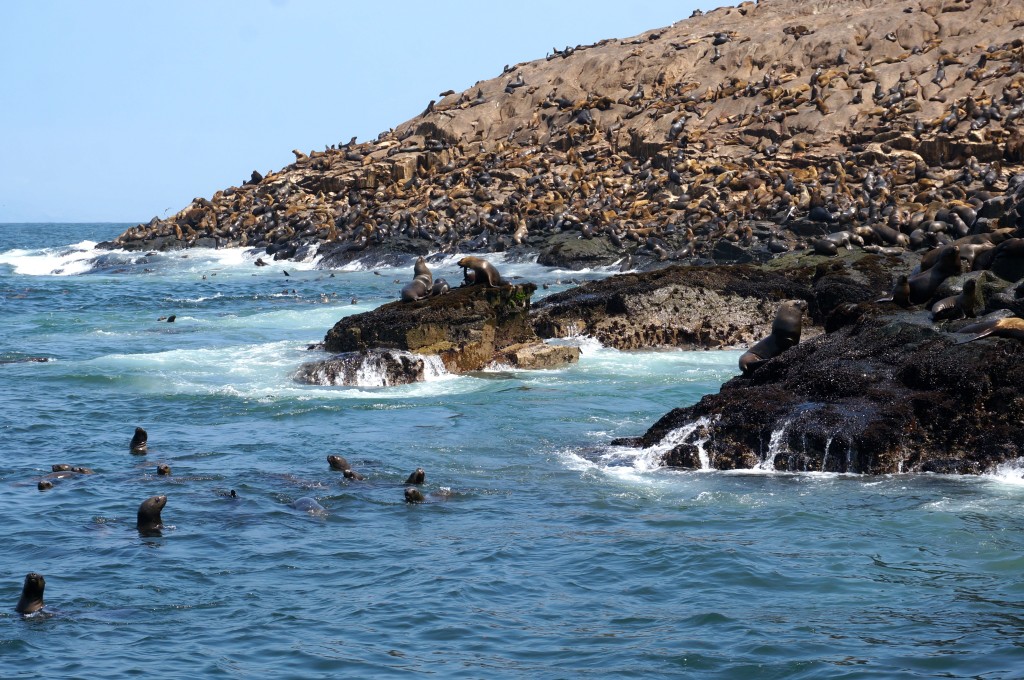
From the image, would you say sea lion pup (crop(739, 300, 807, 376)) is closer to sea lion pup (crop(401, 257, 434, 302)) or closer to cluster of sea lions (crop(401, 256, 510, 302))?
cluster of sea lions (crop(401, 256, 510, 302))

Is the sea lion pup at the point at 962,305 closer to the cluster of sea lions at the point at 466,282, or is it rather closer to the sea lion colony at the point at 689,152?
the cluster of sea lions at the point at 466,282

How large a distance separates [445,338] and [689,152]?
2944 cm

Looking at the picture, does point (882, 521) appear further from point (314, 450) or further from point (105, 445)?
point (105, 445)

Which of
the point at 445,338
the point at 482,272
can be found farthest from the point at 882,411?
the point at 482,272

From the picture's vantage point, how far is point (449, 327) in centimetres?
1872

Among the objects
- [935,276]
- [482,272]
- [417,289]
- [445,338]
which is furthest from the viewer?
[417,289]

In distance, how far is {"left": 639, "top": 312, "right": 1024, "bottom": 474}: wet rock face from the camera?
440 inches

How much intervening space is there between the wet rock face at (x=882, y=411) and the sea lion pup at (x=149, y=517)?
4.82 m

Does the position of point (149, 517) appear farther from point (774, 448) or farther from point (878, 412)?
point (878, 412)

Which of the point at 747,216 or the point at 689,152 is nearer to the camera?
the point at 747,216

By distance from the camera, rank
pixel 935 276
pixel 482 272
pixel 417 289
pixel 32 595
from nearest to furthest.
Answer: pixel 32 595
pixel 935 276
pixel 482 272
pixel 417 289

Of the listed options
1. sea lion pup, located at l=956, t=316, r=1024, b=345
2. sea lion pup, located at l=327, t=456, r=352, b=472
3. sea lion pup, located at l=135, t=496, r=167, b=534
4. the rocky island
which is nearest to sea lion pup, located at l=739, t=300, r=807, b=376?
the rocky island

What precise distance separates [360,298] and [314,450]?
63.3 feet

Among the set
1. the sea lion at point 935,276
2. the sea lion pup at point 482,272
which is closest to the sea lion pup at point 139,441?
the sea lion pup at point 482,272
